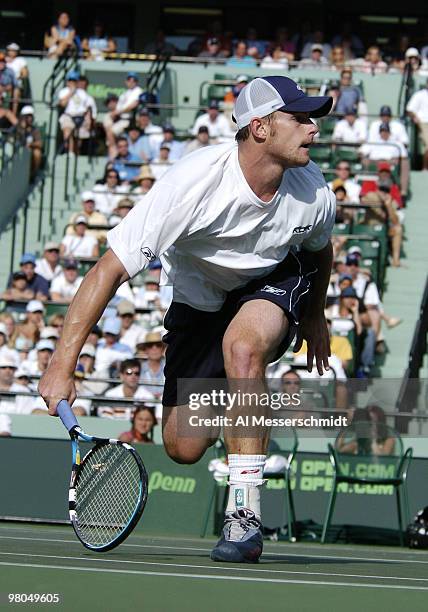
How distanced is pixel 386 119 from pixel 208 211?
48.9 feet

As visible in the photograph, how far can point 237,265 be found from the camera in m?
6.72

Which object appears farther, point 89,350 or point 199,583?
point 89,350

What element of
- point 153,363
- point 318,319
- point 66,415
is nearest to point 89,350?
point 153,363

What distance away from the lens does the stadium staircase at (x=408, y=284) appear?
1764 centimetres

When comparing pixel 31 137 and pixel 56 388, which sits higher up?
pixel 31 137

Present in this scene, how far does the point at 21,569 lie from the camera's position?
4.98m

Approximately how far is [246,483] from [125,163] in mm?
15145

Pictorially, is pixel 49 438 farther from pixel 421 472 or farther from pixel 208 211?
pixel 208 211

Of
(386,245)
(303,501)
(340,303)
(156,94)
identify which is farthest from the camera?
(156,94)

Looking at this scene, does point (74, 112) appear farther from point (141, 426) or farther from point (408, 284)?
point (141, 426)

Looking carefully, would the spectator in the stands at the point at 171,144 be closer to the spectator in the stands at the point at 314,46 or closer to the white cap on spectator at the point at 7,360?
the spectator in the stands at the point at 314,46

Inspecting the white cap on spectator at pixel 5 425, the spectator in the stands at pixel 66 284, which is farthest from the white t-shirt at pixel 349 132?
the white cap on spectator at pixel 5 425

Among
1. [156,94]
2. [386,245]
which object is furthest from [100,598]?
[156,94]

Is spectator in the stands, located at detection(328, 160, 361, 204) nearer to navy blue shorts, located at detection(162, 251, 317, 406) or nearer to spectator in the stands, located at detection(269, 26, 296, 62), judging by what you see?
spectator in the stands, located at detection(269, 26, 296, 62)
